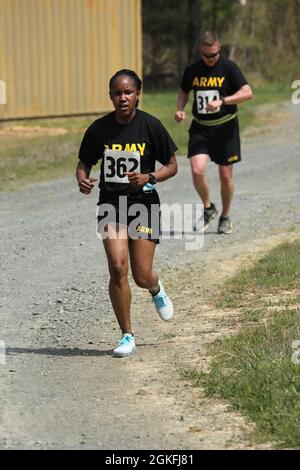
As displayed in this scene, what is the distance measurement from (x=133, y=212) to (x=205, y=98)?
13.7ft

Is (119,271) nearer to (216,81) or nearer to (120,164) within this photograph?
(120,164)

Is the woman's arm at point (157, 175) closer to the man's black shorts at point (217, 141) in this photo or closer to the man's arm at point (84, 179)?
the man's arm at point (84, 179)

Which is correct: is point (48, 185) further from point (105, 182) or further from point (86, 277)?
point (105, 182)

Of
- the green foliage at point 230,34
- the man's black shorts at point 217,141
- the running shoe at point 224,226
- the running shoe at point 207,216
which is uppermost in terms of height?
the green foliage at point 230,34

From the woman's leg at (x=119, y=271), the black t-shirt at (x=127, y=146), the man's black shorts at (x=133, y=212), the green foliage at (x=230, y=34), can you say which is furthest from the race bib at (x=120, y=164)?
the green foliage at (x=230, y=34)

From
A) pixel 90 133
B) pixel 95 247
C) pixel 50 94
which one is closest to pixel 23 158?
pixel 50 94

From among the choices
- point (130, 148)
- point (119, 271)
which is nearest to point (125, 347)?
point (119, 271)

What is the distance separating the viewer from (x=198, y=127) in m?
11.5

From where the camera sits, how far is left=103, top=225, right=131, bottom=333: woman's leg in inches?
287

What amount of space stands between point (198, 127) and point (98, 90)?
11.2 meters

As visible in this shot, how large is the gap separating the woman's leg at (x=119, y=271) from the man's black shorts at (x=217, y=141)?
14.0 feet

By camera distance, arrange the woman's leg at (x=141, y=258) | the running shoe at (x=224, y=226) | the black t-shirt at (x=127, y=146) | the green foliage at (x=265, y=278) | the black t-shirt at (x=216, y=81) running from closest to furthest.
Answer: the black t-shirt at (x=127, y=146) < the woman's leg at (x=141, y=258) < the green foliage at (x=265, y=278) < the black t-shirt at (x=216, y=81) < the running shoe at (x=224, y=226)

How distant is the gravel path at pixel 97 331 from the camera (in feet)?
19.4
